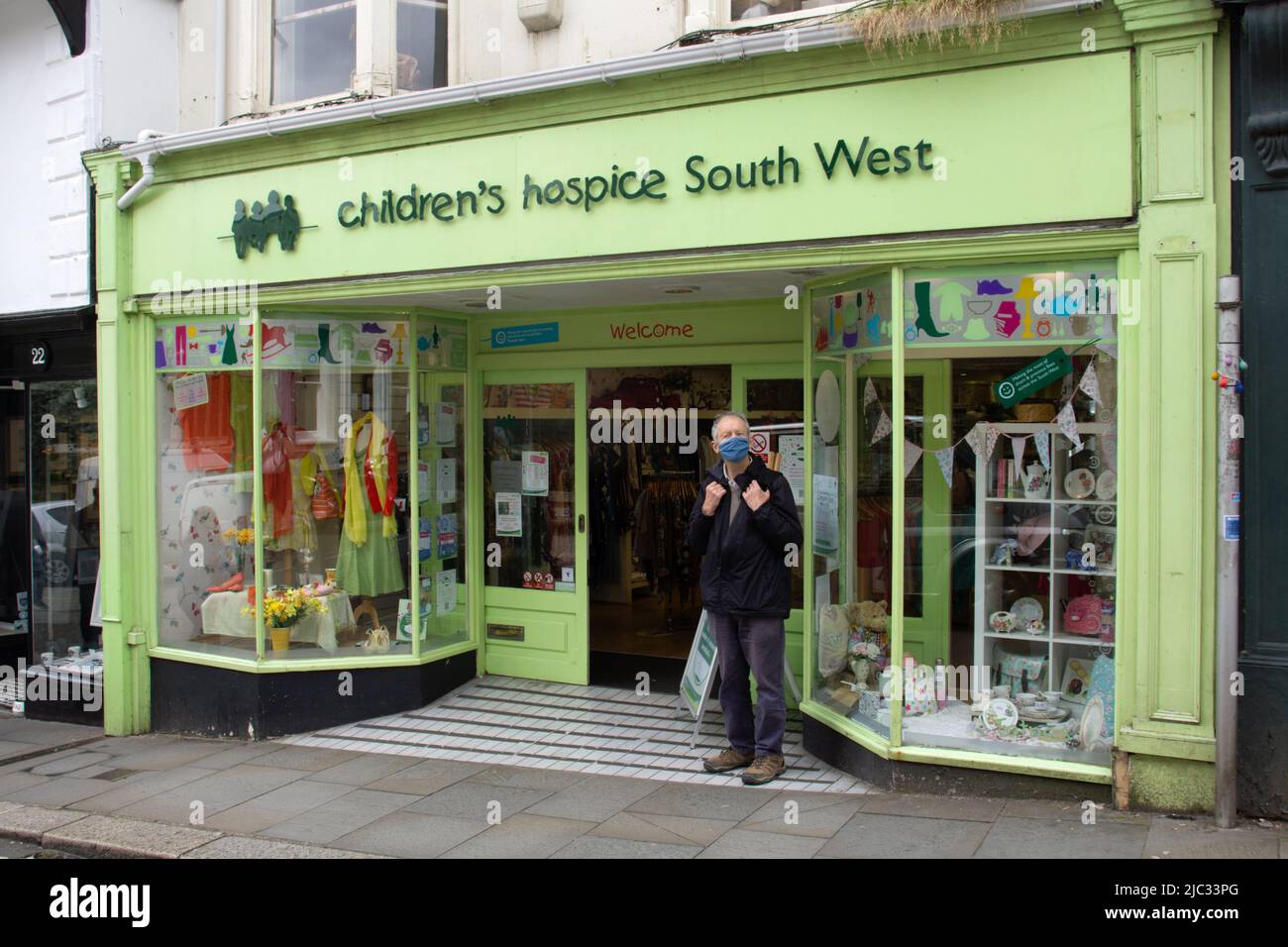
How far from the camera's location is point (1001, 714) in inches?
246

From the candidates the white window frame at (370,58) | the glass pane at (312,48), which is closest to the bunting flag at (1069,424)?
the white window frame at (370,58)

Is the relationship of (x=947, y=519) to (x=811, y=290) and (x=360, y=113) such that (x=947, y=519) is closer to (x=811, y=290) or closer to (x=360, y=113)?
(x=811, y=290)

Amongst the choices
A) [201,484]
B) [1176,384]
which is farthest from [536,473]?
[1176,384]

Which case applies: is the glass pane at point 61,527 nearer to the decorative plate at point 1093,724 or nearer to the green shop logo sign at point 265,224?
the green shop logo sign at point 265,224

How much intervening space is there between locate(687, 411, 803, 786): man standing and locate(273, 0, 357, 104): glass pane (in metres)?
4.20

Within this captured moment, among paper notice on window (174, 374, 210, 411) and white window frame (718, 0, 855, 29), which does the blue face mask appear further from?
paper notice on window (174, 374, 210, 411)

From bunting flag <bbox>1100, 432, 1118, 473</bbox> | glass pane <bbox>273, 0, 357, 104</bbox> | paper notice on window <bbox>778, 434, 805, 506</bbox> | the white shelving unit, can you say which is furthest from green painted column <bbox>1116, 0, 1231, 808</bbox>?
glass pane <bbox>273, 0, 357, 104</bbox>

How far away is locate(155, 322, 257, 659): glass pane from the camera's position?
8562 mm

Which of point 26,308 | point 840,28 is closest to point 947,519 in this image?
point 840,28

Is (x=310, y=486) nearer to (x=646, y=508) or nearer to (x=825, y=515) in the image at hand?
(x=646, y=508)

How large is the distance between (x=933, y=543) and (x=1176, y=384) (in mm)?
1673

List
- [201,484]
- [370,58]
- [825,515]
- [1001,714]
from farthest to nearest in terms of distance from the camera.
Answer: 1. [201,484]
2. [370,58]
3. [825,515]
4. [1001,714]

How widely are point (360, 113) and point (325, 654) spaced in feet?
12.6
